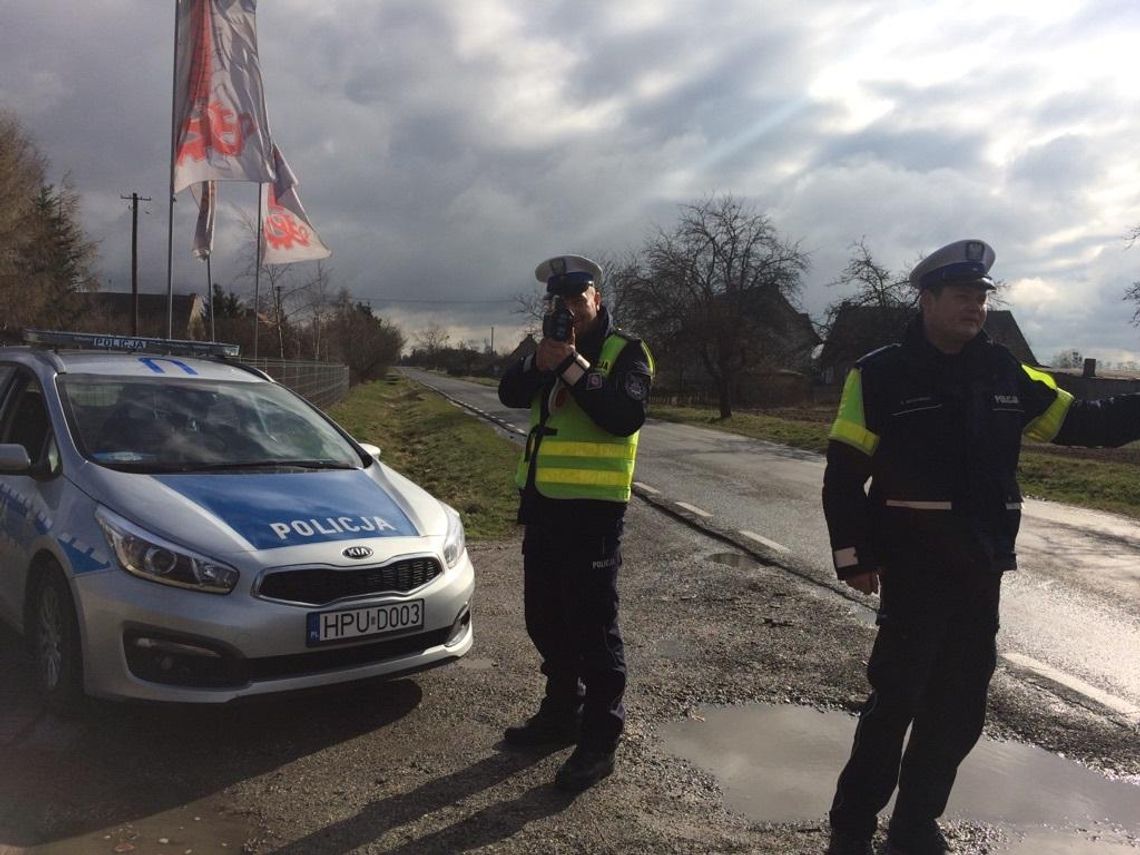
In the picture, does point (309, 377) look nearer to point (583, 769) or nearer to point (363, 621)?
point (363, 621)

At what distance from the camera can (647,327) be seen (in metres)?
34.6

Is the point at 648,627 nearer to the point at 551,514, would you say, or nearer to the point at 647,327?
the point at 551,514

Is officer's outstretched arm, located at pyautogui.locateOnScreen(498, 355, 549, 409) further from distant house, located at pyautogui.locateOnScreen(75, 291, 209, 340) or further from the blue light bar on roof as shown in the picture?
distant house, located at pyautogui.locateOnScreen(75, 291, 209, 340)

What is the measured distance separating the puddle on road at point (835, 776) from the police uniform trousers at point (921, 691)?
390mm

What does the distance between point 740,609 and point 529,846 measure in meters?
3.30

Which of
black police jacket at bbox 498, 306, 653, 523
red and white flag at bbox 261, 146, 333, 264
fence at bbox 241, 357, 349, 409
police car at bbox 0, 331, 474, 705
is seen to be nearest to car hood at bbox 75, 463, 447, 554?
police car at bbox 0, 331, 474, 705

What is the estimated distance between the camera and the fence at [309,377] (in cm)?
2003

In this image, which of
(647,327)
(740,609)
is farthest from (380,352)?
(740,609)

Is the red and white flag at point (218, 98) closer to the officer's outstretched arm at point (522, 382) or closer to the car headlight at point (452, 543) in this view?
the car headlight at point (452, 543)

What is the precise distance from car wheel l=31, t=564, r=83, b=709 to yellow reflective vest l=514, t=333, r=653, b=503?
2014mm

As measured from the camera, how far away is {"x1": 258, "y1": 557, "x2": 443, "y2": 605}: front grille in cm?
343

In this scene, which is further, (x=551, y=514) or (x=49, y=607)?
(x=49, y=607)

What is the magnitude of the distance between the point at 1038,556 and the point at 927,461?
640 cm

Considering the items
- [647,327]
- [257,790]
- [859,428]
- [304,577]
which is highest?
[647,327]
